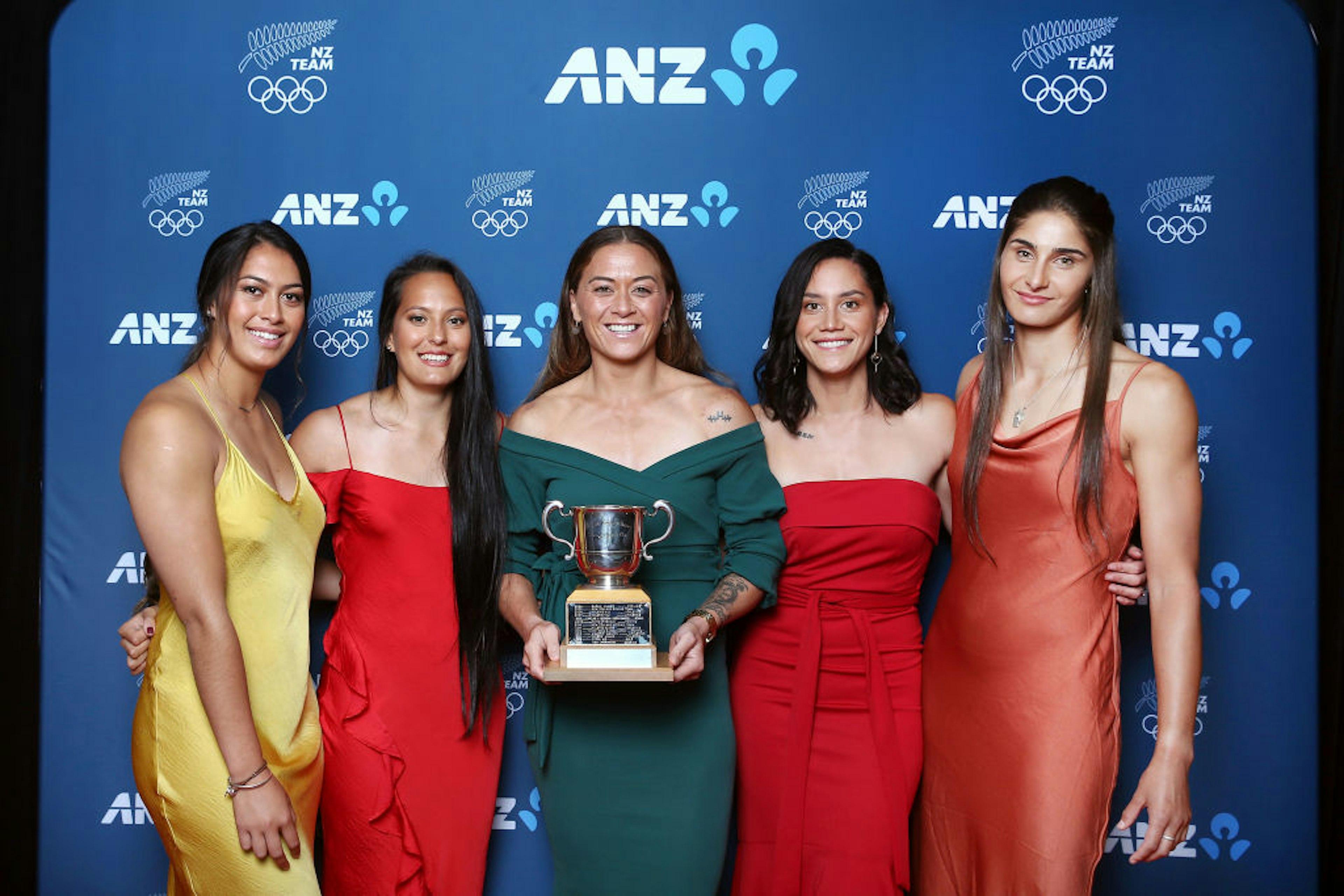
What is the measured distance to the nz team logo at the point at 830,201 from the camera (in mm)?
3262

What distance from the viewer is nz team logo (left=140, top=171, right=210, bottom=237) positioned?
3.24m

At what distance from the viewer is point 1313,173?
129 inches

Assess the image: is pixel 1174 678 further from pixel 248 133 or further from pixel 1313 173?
pixel 248 133

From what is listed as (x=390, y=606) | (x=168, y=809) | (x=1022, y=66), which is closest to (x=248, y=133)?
(x=390, y=606)

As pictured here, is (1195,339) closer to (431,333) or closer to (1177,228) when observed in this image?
(1177,228)

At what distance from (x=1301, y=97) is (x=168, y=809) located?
12.5 feet

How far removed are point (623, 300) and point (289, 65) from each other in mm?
1494

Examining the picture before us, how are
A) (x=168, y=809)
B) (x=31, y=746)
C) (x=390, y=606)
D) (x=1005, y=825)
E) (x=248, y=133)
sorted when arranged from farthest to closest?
(x=31, y=746)
(x=248, y=133)
(x=390, y=606)
(x=1005, y=825)
(x=168, y=809)

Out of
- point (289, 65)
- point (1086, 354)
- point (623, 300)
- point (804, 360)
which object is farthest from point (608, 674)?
point (289, 65)

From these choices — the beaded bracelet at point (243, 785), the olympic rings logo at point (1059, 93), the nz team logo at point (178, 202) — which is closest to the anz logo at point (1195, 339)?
the olympic rings logo at point (1059, 93)

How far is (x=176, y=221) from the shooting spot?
128 inches

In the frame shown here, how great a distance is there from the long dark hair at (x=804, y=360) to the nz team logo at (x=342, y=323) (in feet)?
4.23

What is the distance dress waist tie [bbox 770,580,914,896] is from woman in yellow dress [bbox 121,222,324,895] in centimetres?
115

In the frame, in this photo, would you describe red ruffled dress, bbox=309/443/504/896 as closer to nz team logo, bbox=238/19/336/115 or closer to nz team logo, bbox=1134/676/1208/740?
nz team logo, bbox=238/19/336/115
